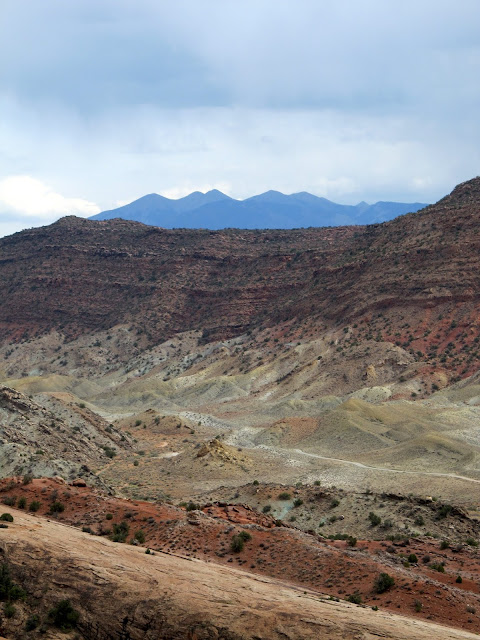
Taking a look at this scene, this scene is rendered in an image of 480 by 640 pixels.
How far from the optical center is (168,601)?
Result: 15.2 meters

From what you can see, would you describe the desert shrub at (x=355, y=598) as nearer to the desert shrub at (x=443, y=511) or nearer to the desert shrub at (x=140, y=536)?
the desert shrub at (x=140, y=536)

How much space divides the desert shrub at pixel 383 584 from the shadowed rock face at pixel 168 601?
5.10ft

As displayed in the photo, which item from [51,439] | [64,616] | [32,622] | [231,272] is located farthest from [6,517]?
[231,272]

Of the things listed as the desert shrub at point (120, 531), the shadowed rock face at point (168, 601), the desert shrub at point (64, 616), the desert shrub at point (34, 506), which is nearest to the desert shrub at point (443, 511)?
the shadowed rock face at point (168, 601)

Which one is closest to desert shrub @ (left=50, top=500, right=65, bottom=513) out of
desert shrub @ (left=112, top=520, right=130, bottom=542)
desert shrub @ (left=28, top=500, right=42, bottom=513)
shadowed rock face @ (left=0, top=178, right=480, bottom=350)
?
desert shrub @ (left=28, top=500, right=42, bottom=513)

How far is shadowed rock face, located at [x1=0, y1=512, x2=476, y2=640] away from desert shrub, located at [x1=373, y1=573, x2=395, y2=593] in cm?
155

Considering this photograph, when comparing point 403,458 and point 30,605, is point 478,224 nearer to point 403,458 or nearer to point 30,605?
point 403,458

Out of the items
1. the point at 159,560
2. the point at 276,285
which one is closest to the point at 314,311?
the point at 276,285

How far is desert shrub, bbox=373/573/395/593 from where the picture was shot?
17.4 m

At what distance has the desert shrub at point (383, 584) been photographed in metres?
17.4

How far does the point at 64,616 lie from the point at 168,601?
7.52 feet

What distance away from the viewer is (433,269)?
77.9 m

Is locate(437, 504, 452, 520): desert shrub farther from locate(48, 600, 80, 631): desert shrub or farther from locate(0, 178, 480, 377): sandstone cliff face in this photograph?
locate(0, 178, 480, 377): sandstone cliff face

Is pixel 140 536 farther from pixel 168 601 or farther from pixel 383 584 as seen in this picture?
pixel 383 584
